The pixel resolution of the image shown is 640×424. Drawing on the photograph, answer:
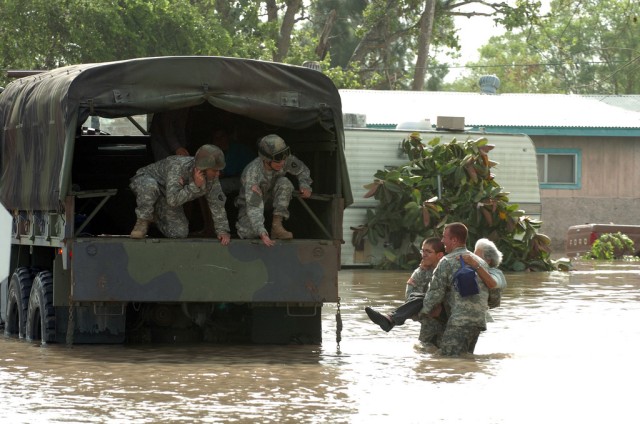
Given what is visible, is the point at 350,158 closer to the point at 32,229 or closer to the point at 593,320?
the point at 593,320

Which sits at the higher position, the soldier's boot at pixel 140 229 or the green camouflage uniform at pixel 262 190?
the green camouflage uniform at pixel 262 190

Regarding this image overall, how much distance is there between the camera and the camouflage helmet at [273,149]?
1345 centimetres

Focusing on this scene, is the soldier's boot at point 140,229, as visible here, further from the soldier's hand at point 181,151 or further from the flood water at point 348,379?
the flood water at point 348,379

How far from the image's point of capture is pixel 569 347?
14.0 meters

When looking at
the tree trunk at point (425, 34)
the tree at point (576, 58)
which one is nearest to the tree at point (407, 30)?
the tree trunk at point (425, 34)

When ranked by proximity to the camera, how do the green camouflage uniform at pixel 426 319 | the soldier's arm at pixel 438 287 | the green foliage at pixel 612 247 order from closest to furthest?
the soldier's arm at pixel 438 287 < the green camouflage uniform at pixel 426 319 < the green foliage at pixel 612 247

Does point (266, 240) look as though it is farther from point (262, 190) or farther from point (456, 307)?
point (456, 307)

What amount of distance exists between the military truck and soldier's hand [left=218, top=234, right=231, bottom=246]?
0.17ft

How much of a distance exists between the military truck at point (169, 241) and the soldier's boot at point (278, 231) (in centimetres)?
12

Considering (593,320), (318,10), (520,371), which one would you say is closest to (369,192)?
(593,320)

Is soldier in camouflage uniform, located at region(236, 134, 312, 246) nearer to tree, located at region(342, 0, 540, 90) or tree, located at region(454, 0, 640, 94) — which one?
tree, located at region(342, 0, 540, 90)

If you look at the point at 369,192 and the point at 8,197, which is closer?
the point at 8,197

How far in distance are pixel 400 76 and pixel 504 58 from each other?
108 ft

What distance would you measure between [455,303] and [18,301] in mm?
4400
